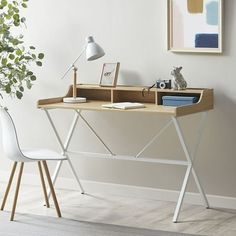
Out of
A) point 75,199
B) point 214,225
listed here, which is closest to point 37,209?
point 75,199

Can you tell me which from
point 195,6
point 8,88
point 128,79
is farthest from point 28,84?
point 195,6

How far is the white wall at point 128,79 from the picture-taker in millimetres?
4934

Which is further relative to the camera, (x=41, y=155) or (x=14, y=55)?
(x=14, y=55)

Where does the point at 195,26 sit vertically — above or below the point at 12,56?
above

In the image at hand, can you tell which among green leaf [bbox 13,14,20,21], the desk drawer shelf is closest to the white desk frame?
the desk drawer shelf

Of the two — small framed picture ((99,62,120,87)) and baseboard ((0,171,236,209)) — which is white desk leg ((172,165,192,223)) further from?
small framed picture ((99,62,120,87))

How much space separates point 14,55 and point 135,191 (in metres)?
1.43

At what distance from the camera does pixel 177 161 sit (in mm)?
4797

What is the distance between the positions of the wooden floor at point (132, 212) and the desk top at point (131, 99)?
0.73 meters

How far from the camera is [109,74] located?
519 centimetres

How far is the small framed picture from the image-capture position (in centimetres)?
515

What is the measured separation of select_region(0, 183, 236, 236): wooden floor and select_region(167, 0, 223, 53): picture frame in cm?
114

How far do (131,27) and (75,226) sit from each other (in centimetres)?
157

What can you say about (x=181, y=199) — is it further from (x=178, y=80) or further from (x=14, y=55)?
(x=14, y=55)
